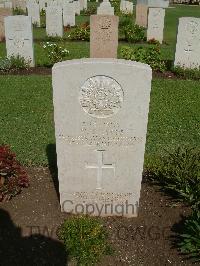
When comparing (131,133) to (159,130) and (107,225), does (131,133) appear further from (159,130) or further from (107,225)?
(159,130)

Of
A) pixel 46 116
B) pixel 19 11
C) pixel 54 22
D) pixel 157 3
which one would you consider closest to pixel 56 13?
pixel 54 22

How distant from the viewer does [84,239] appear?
12.9ft

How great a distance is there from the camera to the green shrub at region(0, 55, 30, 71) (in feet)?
36.8

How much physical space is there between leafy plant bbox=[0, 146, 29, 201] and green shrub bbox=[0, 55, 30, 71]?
7021 millimetres

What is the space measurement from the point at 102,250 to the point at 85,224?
0.37 meters

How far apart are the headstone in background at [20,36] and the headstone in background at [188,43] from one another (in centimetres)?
486

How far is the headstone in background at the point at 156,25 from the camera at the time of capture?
641 inches

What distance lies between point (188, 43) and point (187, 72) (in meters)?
0.93

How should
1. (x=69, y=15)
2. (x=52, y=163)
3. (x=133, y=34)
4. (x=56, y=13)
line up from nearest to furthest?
(x=52, y=163) → (x=133, y=34) → (x=56, y=13) → (x=69, y=15)

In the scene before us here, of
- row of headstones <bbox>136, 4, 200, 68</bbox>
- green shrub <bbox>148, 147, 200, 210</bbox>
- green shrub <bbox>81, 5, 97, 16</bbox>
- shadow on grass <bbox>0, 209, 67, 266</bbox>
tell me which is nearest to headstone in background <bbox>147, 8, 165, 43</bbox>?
row of headstones <bbox>136, 4, 200, 68</bbox>

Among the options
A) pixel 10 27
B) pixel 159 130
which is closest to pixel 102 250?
pixel 159 130

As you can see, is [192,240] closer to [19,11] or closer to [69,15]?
[69,15]

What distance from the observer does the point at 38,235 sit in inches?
163

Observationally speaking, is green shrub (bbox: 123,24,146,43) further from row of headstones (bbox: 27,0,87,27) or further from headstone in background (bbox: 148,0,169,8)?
headstone in background (bbox: 148,0,169,8)
